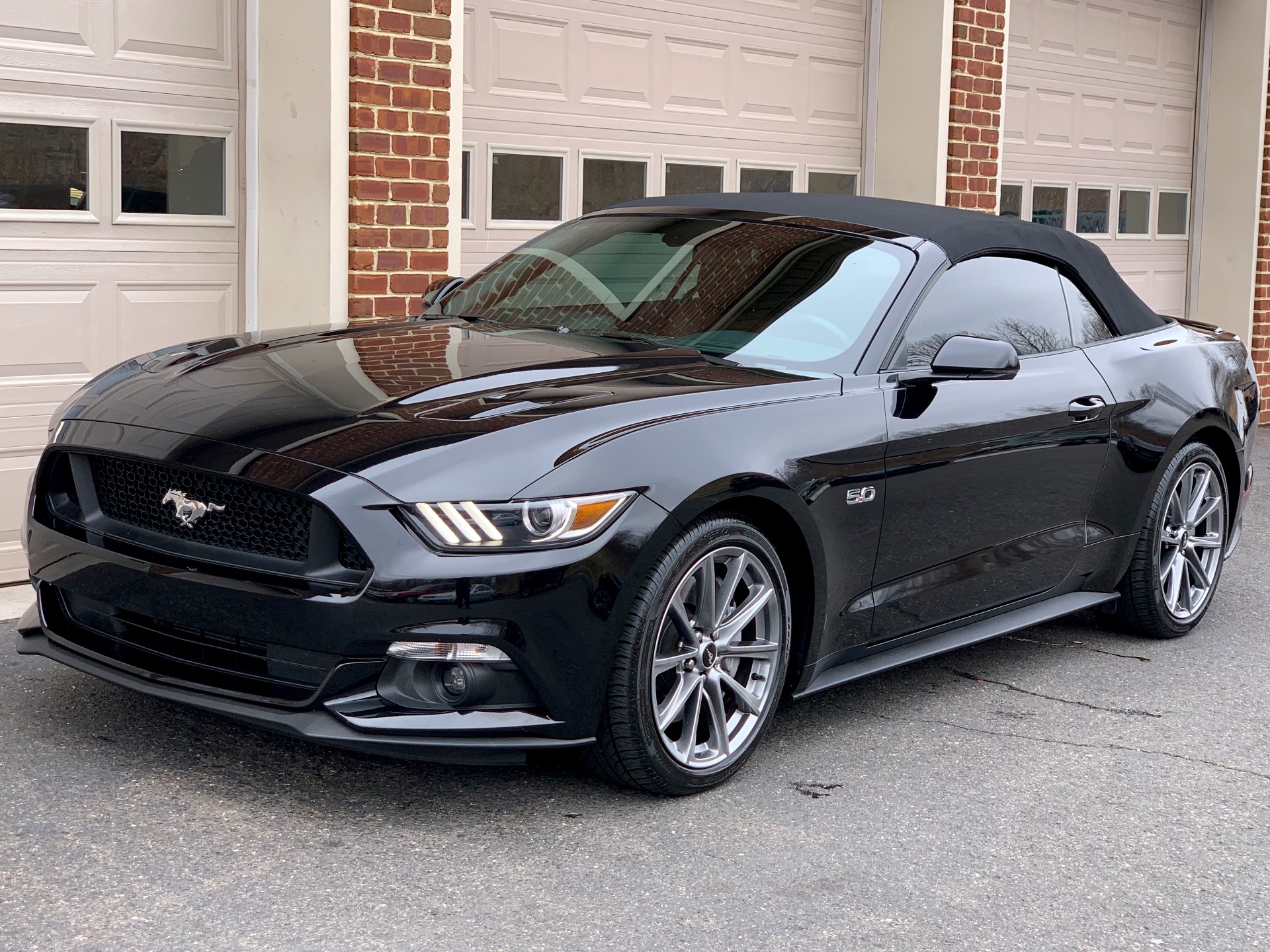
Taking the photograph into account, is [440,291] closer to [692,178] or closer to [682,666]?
[682,666]

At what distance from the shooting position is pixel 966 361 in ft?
14.3

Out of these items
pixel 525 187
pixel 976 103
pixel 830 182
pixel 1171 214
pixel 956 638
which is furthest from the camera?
pixel 1171 214

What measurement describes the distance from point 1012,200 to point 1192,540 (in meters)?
5.63

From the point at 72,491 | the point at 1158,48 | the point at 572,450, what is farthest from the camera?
the point at 1158,48

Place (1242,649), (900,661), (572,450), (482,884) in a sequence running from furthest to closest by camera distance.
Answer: (1242,649)
(900,661)
(572,450)
(482,884)

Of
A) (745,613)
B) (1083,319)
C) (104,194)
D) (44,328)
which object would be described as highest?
(104,194)

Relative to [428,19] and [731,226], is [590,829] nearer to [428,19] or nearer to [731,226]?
[731,226]

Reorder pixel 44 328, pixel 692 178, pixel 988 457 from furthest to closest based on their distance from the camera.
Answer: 1. pixel 692 178
2. pixel 44 328
3. pixel 988 457

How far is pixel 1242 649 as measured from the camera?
18.7 feet

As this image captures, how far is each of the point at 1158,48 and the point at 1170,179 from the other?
42.2 inches

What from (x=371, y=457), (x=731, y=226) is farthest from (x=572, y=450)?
(x=731, y=226)

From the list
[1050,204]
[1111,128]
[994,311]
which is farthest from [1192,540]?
[1111,128]

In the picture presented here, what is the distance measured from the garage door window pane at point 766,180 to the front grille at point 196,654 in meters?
6.01

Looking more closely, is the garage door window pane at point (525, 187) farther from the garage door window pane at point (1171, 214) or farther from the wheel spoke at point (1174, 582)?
the garage door window pane at point (1171, 214)
